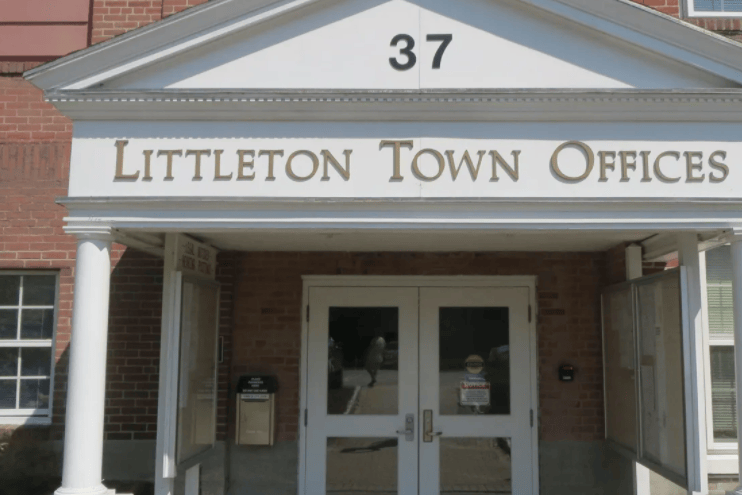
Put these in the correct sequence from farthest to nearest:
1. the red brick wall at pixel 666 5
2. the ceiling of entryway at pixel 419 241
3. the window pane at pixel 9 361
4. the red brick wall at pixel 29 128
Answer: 1. the red brick wall at pixel 666 5
2. the red brick wall at pixel 29 128
3. the window pane at pixel 9 361
4. the ceiling of entryway at pixel 419 241

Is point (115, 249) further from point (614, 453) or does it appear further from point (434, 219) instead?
point (614, 453)

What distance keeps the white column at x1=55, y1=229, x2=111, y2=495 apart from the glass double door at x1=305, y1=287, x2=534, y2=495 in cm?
277

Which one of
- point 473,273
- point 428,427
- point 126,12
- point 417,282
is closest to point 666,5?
point 473,273

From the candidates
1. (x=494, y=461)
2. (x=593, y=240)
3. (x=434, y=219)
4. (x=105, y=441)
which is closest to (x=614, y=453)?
(x=494, y=461)

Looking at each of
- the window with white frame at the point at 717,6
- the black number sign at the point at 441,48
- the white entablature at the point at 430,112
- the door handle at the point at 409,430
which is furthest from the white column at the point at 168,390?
the window with white frame at the point at 717,6

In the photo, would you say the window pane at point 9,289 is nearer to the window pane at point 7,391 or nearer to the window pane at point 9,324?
the window pane at point 9,324

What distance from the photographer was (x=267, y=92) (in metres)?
5.27

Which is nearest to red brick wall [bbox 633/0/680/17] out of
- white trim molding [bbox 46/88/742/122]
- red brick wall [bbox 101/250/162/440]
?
white trim molding [bbox 46/88/742/122]

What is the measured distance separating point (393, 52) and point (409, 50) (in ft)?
0.41

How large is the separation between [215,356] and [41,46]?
4043mm

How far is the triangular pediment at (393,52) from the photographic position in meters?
5.35

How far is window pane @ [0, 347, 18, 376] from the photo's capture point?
758 centimetres

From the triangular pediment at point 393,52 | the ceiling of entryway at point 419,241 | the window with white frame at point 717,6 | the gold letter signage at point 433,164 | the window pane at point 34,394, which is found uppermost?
the window with white frame at point 717,6

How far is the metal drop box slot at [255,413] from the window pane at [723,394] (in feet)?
14.8
